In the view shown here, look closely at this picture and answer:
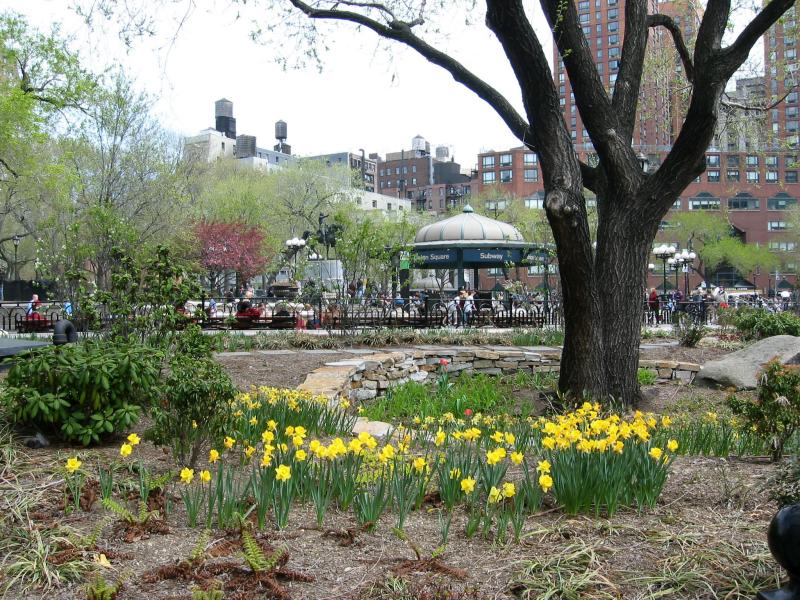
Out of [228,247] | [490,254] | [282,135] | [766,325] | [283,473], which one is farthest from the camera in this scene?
[282,135]

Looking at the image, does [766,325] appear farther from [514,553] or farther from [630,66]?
[514,553]

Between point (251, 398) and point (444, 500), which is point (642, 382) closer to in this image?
Result: point (251, 398)

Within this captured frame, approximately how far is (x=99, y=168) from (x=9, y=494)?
1089 inches

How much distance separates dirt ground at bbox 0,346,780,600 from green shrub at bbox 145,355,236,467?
60cm

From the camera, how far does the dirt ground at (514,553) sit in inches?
98.0

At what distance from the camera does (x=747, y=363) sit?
10102mm

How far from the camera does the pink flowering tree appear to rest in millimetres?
36978

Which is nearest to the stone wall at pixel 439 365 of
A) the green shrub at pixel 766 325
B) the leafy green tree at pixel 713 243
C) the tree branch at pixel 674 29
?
the tree branch at pixel 674 29

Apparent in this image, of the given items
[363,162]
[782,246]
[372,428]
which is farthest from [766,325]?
[363,162]

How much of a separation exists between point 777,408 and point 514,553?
2.70 metres

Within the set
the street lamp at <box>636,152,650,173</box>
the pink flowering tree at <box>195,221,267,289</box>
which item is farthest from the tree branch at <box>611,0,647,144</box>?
the pink flowering tree at <box>195,221,267,289</box>

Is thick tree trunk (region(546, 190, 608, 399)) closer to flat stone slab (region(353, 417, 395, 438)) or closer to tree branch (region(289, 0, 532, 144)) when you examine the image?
tree branch (region(289, 0, 532, 144))

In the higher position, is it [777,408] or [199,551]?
[777,408]

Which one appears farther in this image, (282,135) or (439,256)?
(282,135)
